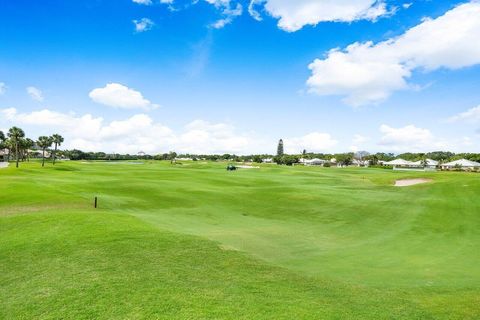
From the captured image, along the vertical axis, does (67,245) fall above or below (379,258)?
above

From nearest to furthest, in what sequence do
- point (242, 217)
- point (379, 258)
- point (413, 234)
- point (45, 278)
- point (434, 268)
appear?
point (45, 278)
point (434, 268)
point (379, 258)
point (413, 234)
point (242, 217)

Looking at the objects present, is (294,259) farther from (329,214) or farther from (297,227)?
(329,214)

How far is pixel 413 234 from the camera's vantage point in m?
25.4

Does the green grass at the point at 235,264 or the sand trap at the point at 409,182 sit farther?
the sand trap at the point at 409,182

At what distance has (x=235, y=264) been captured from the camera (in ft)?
47.9

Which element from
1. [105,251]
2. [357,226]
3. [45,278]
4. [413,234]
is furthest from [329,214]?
[45,278]

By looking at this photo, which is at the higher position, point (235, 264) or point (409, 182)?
point (409, 182)

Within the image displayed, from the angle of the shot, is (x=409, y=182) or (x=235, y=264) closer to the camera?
(x=235, y=264)

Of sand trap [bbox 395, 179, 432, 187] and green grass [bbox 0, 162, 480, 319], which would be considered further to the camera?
sand trap [bbox 395, 179, 432, 187]

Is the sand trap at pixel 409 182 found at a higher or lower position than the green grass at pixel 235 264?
higher

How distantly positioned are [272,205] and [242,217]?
6864 millimetres

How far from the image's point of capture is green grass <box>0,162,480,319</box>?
1013 centimetres

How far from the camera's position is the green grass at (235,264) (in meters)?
10.1

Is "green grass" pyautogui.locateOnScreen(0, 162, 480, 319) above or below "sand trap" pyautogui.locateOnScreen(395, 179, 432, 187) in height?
below
